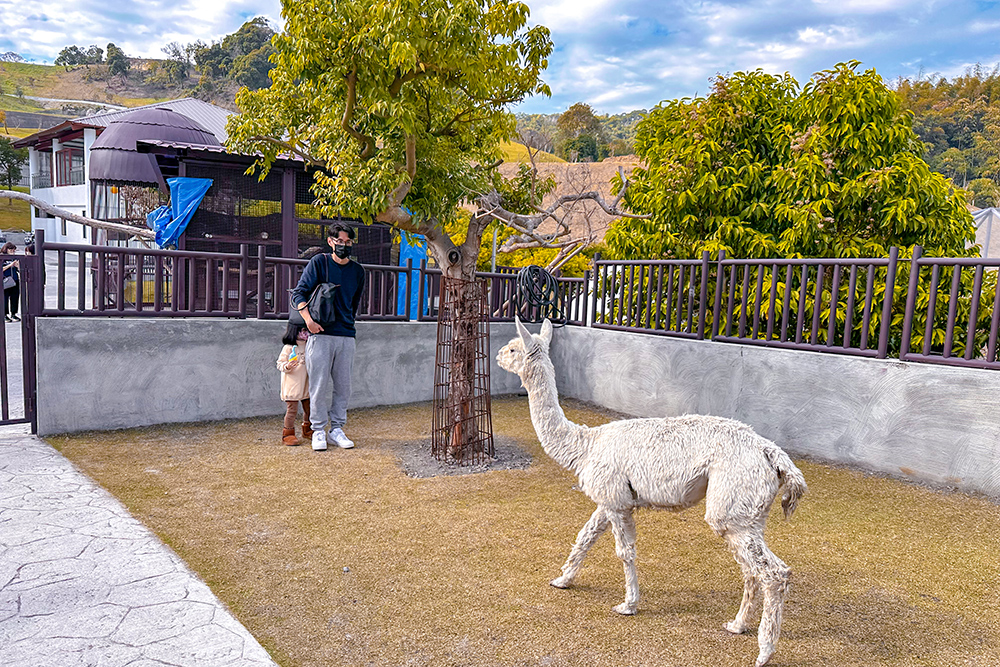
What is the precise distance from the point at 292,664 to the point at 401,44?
4.08 metres

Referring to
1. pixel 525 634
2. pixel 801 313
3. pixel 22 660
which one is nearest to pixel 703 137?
pixel 801 313

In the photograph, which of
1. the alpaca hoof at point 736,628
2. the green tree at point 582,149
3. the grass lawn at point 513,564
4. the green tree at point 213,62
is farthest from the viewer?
the green tree at point 213,62

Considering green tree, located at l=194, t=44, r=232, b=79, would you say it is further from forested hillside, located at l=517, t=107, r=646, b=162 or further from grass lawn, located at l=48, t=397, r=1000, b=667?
grass lawn, located at l=48, t=397, r=1000, b=667

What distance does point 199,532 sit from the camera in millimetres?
4289

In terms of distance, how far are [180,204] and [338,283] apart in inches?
273

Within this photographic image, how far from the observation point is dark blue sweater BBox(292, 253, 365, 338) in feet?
20.1

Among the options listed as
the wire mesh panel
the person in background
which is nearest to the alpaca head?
the wire mesh panel

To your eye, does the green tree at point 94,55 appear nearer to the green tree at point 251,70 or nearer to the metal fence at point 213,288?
the green tree at point 251,70

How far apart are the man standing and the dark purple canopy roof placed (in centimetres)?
923

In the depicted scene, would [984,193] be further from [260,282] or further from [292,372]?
[292,372]

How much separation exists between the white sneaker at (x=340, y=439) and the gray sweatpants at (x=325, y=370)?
14cm

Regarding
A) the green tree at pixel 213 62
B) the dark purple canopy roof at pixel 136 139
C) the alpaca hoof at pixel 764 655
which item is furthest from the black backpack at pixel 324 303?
the green tree at pixel 213 62

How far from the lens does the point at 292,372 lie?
646 centimetres

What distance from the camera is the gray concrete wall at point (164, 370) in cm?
636
